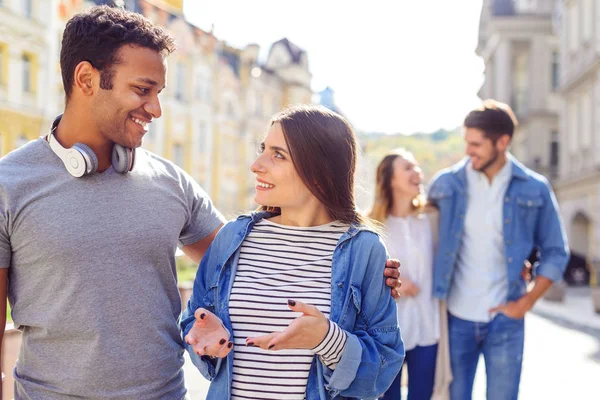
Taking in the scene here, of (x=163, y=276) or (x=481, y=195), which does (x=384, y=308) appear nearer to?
(x=163, y=276)

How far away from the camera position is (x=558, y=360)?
9.39 meters

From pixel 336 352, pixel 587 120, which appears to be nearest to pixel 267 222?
pixel 336 352

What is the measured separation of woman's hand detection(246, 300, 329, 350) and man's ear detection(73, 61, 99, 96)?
3.77 feet

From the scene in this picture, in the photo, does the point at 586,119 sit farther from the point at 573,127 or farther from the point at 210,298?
the point at 210,298

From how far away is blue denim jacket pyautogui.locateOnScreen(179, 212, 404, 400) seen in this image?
2209 mm

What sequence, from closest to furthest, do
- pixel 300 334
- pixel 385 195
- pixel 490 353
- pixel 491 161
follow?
1. pixel 300 334
2. pixel 490 353
3. pixel 491 161
4. pixel 385 195

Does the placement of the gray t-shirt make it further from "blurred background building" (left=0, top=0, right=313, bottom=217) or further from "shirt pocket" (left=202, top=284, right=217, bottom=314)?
"blurred background building" (left=0, top=0, right=313, bottom=217)

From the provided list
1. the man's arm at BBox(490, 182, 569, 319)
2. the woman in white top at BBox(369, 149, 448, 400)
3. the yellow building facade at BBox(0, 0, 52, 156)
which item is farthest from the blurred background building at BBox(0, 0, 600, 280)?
the man's arm at BBox(490, 182, 569, 319)

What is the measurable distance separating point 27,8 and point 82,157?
10860 mm

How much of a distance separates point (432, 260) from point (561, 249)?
0.79 m

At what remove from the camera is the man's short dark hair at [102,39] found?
8.13 feet

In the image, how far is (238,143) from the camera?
3794 cm

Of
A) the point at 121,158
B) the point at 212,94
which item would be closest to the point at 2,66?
the point at 121,158

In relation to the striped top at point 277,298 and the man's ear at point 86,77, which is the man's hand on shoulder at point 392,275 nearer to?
the striped top at point 277,298
